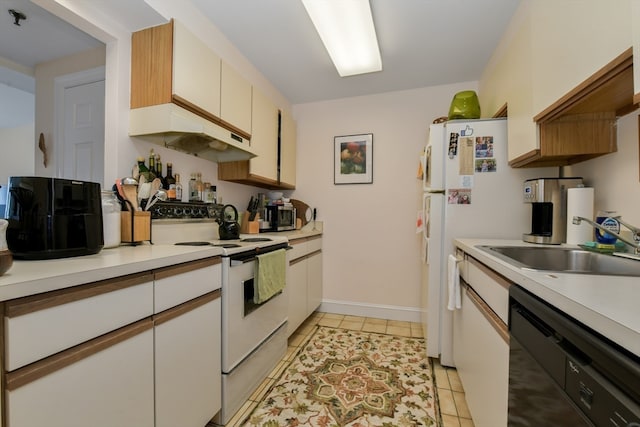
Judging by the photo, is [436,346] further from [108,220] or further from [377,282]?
[108,220]

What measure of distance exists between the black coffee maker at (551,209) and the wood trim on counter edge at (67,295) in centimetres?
201

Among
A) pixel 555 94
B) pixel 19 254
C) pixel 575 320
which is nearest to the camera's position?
pixel 575 320

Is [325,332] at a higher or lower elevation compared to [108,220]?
lower

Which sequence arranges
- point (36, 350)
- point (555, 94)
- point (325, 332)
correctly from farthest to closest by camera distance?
1. point (325, 332)
2. point (555, 94)
3. point (36, 350)

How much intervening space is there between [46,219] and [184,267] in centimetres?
47

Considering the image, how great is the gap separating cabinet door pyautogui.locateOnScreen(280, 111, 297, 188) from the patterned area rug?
5.36 ft

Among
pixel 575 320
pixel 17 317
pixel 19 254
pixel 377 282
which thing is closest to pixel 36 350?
pixel 17 317

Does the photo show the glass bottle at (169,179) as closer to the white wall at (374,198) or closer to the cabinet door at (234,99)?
the cabinet door at (234,99)

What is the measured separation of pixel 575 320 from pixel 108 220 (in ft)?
5.48

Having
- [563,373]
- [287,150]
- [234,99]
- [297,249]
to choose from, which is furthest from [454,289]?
[287,150]

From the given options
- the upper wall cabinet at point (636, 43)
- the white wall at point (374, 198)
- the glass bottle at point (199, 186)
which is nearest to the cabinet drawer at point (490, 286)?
the upper wall cabinet at point (636, 43)

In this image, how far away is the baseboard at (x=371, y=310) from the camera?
283cm

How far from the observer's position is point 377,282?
2949mm

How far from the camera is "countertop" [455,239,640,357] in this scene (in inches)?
17.2
